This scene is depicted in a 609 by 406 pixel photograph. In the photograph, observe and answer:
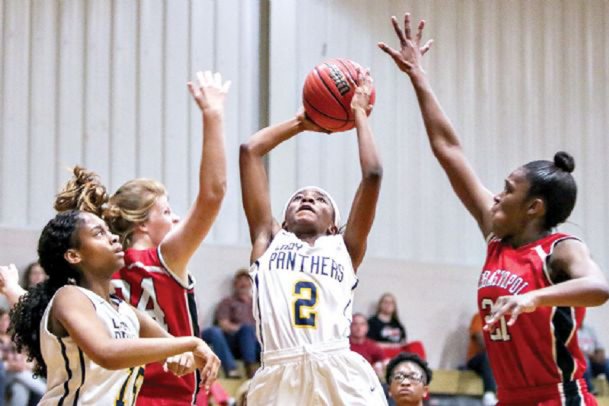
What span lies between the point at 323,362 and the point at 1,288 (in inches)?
61.4

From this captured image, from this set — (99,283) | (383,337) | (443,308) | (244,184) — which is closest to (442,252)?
(443,308)

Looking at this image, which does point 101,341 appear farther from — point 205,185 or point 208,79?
point 208,79

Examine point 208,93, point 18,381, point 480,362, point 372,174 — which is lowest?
point 480,362

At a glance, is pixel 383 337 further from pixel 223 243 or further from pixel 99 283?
pixel 99 283

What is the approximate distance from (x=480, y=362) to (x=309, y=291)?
8815 millimetres

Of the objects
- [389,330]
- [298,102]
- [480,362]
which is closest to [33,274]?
[298,102]

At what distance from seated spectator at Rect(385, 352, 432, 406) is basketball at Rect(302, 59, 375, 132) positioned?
217 cm

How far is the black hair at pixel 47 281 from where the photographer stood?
4.74m

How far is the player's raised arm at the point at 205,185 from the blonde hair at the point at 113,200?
1.08 feet

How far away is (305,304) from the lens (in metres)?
5.26

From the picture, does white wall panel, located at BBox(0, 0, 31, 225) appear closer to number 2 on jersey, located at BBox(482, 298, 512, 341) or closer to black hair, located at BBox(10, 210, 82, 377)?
black hair, located at BBox(10, 210, 82, 377)

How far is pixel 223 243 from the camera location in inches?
513

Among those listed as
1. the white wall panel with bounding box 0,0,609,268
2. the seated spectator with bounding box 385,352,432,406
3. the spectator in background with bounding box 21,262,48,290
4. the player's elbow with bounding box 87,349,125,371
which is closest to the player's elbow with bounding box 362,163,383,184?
the player's elbow with bounding box 87,349,125,371

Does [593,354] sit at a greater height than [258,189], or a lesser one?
lesser
